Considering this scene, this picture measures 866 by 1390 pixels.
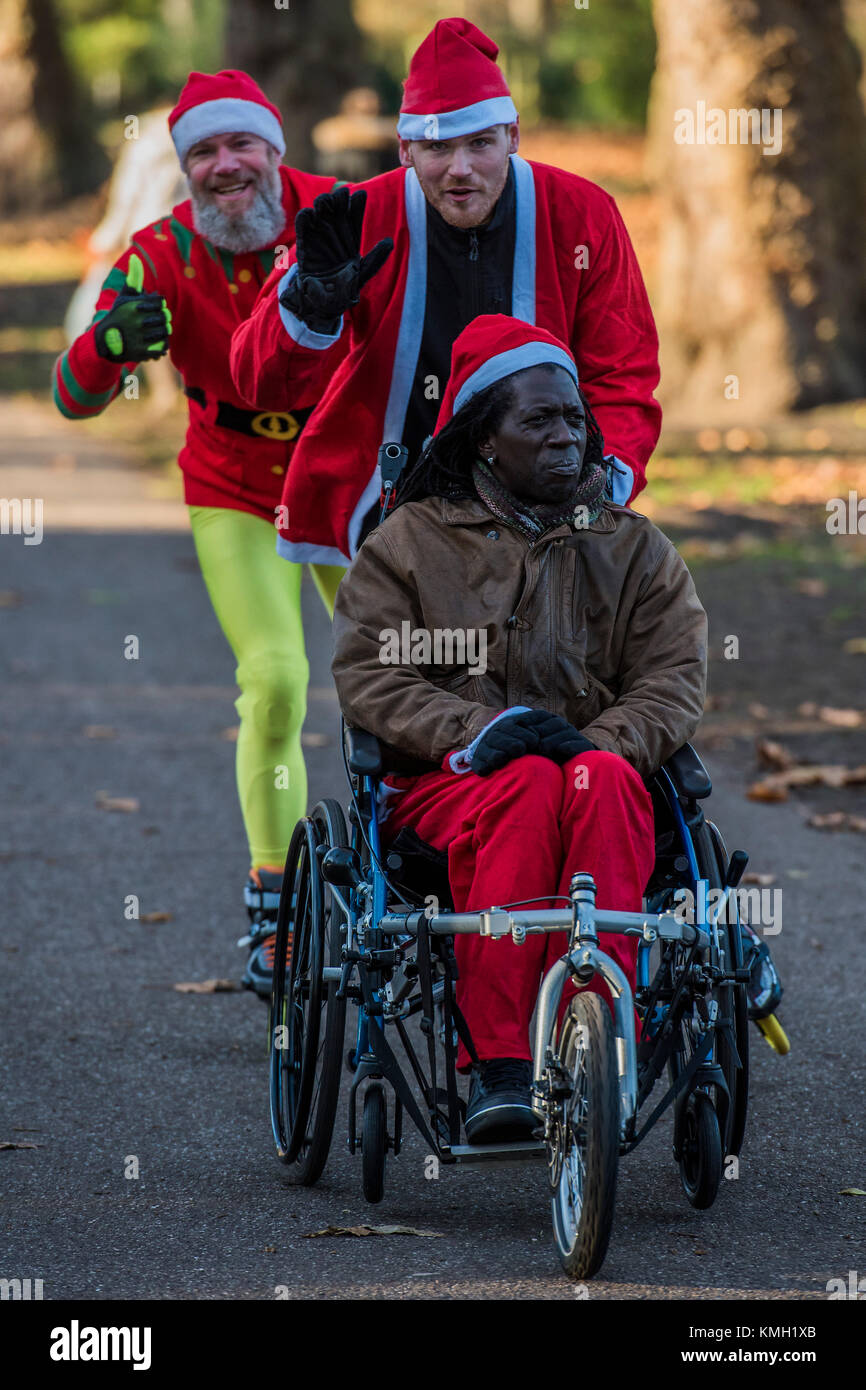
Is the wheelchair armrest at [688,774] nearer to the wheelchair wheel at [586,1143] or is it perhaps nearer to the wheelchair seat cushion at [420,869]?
the wheelchair seat cushion at [420,869]

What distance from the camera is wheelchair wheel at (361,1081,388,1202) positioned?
356 centimetres

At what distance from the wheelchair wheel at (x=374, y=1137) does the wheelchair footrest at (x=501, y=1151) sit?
20 cm

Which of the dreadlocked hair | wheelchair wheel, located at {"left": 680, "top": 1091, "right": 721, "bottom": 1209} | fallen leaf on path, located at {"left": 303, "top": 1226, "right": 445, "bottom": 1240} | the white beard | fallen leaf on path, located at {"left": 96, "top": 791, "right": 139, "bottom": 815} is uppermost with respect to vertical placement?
the white beard

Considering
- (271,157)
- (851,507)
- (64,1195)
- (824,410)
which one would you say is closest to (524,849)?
(64,1195)

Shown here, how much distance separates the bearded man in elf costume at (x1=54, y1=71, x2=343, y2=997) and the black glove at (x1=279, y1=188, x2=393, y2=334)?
938 millimetres

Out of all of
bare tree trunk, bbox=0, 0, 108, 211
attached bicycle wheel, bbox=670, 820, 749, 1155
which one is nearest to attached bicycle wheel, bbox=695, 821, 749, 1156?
attached bicycle wheel, bbox=670, 820, 749, 1155

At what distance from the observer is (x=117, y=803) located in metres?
7.21

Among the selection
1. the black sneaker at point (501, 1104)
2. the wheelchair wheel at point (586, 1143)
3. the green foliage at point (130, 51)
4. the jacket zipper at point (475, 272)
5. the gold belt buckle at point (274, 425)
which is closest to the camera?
the wheelchair wheel at point (586, 1143)

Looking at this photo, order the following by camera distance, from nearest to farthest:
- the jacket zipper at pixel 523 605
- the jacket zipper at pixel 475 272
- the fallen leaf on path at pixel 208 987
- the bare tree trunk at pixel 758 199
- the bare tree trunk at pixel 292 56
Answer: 1. the jacket zipper at pixel 523 605
2. the jacket zipper at pixel 475 272
3. the fallen leaf on path at pixel 208 987
4. the bare tree trunk at pixel 758 199
5. the bare tree trunk at pixel 292 56

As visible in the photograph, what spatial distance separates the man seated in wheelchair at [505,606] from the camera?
3.72m

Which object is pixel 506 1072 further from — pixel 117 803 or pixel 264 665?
pixel 117 803

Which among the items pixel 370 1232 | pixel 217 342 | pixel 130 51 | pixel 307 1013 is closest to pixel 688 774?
pixel 307 1013

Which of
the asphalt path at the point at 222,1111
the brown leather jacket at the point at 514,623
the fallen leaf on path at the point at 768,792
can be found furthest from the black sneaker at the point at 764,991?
the fallen leaf on path at the point at 768,792

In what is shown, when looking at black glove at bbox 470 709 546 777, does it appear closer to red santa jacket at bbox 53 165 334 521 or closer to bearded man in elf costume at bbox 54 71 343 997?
bearded man in elf costume at bbox 54 71 343 997
